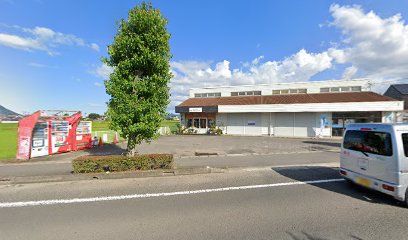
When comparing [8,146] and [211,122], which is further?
[211,122]

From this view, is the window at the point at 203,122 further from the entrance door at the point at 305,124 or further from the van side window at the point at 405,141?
the van side window at the point at 405,141

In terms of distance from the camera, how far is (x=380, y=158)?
4.51m

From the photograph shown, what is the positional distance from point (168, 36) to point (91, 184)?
599 cm

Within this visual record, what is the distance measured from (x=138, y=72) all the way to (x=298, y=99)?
20.8m

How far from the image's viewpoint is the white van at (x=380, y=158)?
425 cm

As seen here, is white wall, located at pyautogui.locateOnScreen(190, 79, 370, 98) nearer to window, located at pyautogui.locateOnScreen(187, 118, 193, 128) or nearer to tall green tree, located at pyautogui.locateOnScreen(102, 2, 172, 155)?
window, located at pyautogui.locateOnScreen(187, 118, 193, 128)

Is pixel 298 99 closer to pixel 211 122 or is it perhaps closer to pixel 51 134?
pixel 211 122

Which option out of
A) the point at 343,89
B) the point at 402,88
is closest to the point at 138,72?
the point at 343,89

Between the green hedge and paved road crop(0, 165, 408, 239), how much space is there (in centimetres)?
65

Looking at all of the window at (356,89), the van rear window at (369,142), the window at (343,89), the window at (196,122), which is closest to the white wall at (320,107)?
the window at (196,122)

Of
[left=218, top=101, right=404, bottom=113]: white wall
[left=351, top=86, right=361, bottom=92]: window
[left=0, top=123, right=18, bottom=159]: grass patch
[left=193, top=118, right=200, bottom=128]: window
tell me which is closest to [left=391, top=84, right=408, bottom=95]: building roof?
[left=351, top=86, right=361, bottom=92]: window

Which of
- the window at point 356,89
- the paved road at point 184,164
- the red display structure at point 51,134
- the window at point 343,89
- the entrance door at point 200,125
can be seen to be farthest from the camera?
the entrance door at point 200,125

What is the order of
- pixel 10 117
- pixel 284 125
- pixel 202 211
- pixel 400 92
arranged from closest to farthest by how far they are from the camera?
pixel 202 211
pixel 10 117
pixel 284 125
pixel 400 92

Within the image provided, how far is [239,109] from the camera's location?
23.3 m
